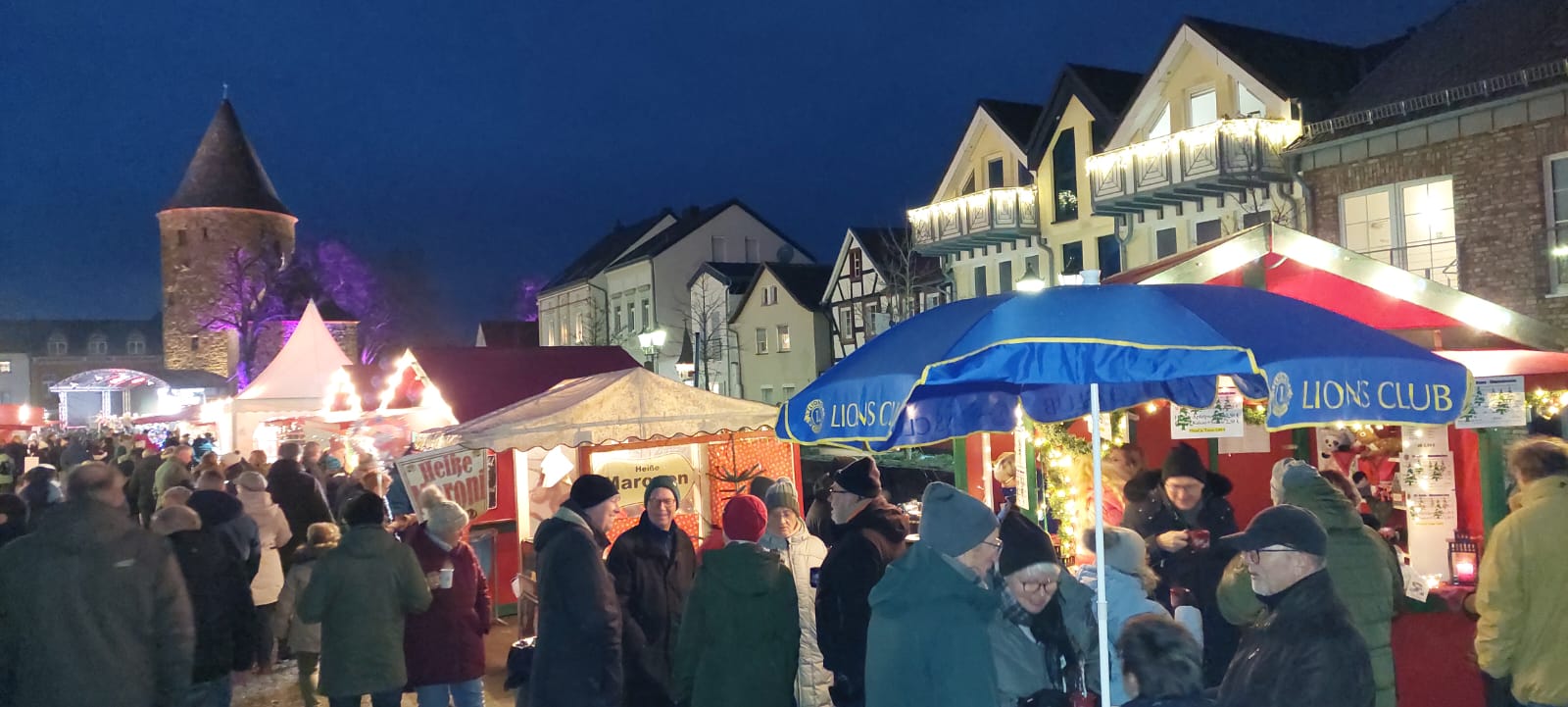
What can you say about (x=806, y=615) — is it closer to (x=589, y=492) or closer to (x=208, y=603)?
(x=589, y=492)

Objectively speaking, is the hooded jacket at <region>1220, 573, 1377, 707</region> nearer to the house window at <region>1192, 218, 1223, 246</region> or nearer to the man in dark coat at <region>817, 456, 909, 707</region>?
the man in dark coat at <region>817, 456, 909, 707</region>

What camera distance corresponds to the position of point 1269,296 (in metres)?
4.15

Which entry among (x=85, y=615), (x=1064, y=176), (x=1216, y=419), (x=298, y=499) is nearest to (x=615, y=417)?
(x=298, y=499)

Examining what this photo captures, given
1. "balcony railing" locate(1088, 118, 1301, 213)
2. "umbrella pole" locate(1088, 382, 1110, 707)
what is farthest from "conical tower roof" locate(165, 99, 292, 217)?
"umbrella pole" locate(1088, 382, 1110, 707)

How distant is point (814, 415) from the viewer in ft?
14.2

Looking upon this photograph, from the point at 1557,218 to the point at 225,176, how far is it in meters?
58.8

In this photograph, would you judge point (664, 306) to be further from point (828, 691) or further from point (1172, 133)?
point (828, 691)

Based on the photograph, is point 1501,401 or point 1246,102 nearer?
point 1501,401

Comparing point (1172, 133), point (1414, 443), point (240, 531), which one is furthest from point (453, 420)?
point (1172, 133)

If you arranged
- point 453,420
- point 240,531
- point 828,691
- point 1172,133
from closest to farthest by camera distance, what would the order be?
1. point 828,691
2. point 240,531
3. point 453,420
4. point 1172,133

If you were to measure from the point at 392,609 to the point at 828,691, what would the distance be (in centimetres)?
227

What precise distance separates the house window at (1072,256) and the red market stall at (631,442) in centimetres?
1608

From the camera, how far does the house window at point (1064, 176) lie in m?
25.0

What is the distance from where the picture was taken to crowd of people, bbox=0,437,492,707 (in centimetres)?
430
